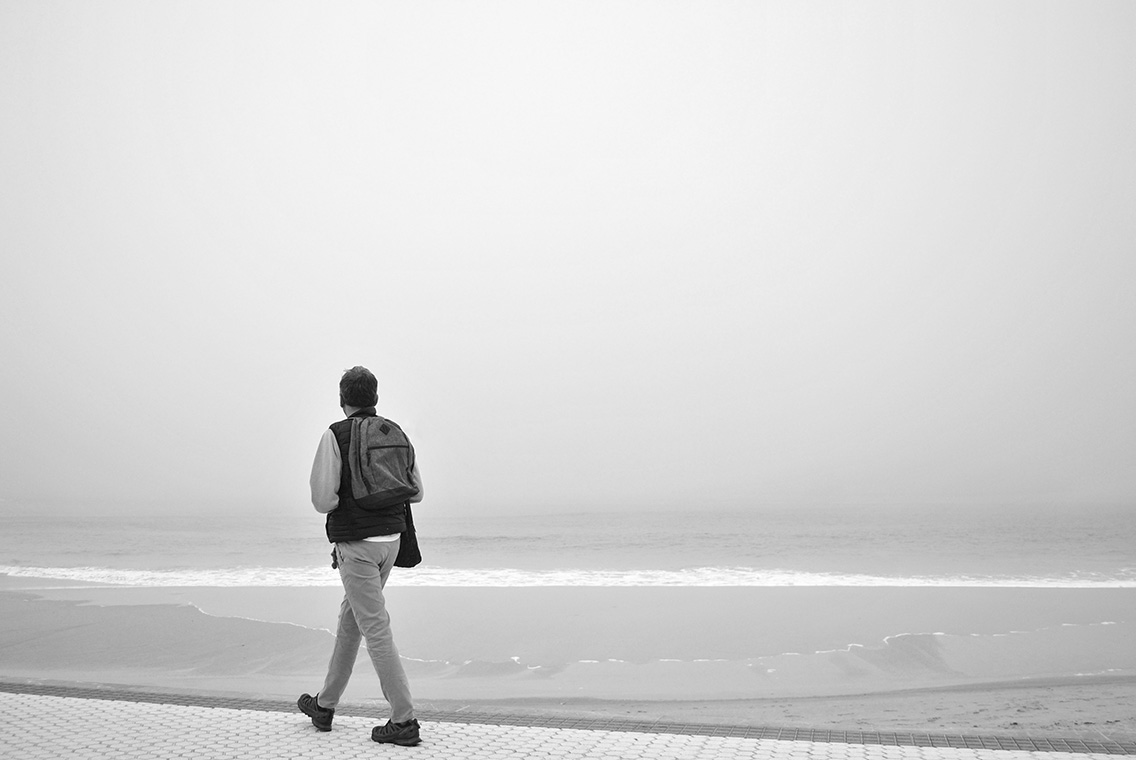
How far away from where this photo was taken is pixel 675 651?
8.05 metres

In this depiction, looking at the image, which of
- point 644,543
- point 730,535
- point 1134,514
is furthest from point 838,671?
point 1134,514

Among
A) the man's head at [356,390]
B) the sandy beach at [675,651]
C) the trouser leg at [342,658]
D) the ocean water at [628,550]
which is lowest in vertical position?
the ocean water at [628,550]

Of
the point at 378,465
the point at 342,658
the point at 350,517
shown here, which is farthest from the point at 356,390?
the point at 342,658

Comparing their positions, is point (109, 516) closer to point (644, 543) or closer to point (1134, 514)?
point (644, 543)

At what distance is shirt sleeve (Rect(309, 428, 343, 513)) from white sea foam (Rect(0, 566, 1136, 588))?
34.0ft

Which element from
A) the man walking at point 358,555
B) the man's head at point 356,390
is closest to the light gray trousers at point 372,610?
the man walking at point 358,555

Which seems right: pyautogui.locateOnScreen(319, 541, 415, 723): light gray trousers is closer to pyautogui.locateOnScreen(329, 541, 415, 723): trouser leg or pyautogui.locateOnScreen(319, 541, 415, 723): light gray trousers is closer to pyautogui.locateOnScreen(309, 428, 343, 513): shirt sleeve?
pyautogui.locateOnScreen(329, 541, 415, 723): trouser leg

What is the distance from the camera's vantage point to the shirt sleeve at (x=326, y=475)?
3652mm

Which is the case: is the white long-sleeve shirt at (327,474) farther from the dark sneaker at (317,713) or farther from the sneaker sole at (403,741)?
the sneaker sole at (403,741)

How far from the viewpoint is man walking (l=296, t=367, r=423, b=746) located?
12.0 feet

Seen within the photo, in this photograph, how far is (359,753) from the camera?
11.1ft

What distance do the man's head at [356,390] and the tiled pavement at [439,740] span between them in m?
1.56

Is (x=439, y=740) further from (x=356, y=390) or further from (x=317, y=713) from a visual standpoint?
(x=356, y=390)

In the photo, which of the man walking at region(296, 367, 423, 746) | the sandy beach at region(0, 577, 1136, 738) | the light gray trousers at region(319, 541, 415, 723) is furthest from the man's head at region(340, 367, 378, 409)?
the sandy beach at region(0, 577, 1136, 738)
